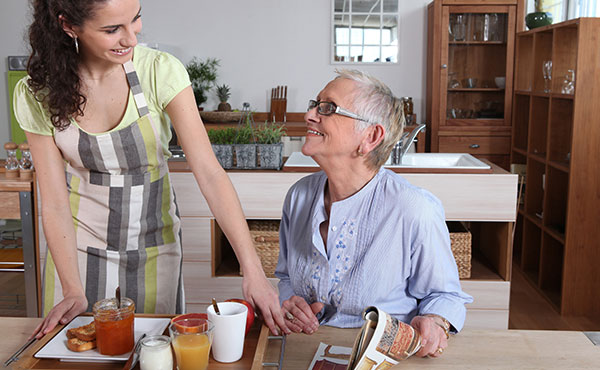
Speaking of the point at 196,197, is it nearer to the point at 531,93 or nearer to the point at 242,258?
the point at 242,258

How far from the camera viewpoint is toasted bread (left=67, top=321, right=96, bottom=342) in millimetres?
1176

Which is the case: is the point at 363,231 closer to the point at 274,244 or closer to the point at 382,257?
the point at 382,257

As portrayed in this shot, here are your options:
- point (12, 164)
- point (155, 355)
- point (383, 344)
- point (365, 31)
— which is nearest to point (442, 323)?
point (383, 344)

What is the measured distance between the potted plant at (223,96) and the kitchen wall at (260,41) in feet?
0.23

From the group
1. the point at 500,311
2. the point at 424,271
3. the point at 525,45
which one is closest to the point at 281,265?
the point at 424,271

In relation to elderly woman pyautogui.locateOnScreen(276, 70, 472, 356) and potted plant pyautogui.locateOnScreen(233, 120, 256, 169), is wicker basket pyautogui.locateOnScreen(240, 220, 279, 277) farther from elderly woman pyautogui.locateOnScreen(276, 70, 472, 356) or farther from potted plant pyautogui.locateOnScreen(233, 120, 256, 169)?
elderly woman pyautogui.locateOnScreen(276, 70, 472, 356)

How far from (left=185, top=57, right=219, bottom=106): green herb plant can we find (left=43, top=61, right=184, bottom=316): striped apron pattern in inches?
140

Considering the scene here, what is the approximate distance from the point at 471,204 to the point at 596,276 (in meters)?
1.11

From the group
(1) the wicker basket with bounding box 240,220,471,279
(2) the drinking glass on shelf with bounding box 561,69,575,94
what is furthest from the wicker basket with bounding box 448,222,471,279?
(2) the drinking glass on shelf with bounding box 561,69,575,94

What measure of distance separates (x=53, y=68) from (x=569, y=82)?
299cm

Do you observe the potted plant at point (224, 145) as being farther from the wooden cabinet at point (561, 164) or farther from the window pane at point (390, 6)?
the window pane at point (390, 6)

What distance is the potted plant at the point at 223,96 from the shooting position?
511 centimetres

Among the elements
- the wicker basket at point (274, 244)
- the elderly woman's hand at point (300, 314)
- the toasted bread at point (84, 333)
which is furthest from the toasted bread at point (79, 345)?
the wicker basket at point (274, 244)

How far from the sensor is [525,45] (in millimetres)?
4566
